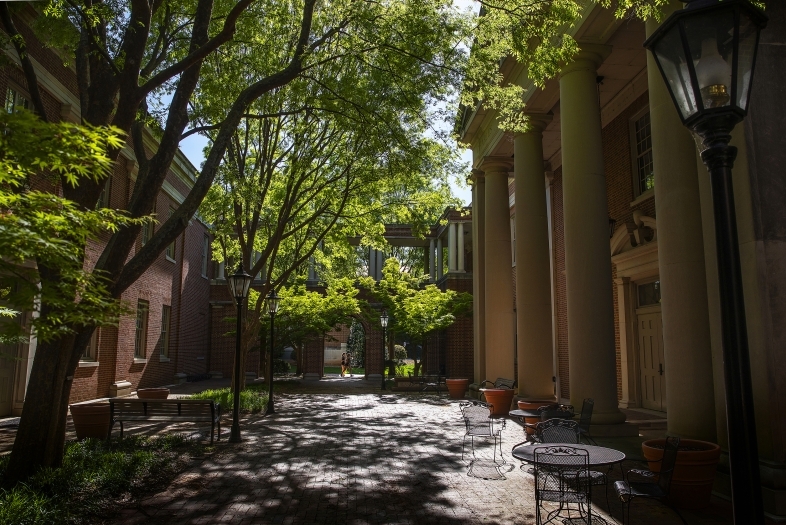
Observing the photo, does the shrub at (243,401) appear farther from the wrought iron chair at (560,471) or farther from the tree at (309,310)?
the wrought iron chair at (560,471)

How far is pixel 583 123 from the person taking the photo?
1162cm

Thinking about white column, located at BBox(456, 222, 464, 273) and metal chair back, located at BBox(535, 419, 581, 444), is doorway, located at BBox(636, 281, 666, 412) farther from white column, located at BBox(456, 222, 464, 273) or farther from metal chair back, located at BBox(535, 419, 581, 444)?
white column, located at BBox(456, 222, 464, 273)

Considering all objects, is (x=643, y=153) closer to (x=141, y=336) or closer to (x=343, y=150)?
(x=343, y=150)

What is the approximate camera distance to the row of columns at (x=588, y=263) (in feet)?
27.0

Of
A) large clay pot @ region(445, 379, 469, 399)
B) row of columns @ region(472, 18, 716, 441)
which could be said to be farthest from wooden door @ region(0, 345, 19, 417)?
large clay pot @ region(445, 379, 469, 399)

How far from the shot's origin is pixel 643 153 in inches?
583

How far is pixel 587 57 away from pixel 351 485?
912 cm

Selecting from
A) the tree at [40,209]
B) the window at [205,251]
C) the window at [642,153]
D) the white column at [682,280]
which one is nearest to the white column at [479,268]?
the window at [642,153]

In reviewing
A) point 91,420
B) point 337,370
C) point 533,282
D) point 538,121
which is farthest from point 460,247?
point 91,420

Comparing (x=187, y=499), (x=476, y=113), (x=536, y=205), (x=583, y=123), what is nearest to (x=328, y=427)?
(x=187, y=499)

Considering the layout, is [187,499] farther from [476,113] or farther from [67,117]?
[476,113]

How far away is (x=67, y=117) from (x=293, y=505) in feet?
43.7

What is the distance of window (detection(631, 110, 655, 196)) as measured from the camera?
48.5 feet

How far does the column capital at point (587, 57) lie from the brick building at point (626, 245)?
3 centimetres
